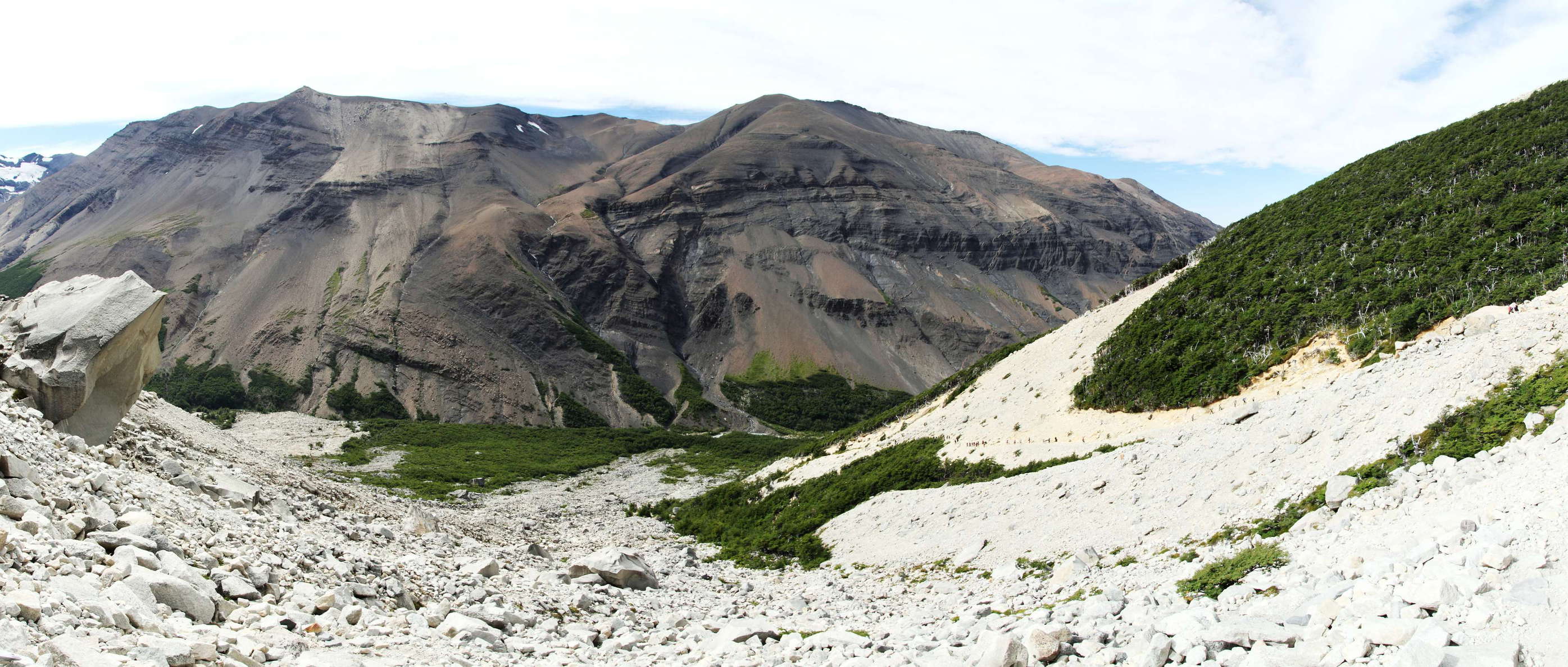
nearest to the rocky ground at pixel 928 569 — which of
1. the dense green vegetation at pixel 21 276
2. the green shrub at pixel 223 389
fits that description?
the green shrub at pixel 223 389

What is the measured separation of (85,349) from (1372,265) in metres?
44.5

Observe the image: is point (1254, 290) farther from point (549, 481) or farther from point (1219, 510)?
point (549, 481)

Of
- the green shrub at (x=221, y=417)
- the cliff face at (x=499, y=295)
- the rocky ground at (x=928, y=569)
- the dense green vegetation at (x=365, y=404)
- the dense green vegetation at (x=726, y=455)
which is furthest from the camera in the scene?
the cliff face at (x=499, y=295)

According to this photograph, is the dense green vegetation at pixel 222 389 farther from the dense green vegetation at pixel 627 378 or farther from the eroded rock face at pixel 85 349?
the eroded rock face at pixel 85 349

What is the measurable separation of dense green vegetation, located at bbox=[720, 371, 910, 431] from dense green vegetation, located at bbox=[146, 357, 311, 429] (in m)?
73.2

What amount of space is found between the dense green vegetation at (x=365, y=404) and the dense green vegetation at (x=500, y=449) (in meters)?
5.13

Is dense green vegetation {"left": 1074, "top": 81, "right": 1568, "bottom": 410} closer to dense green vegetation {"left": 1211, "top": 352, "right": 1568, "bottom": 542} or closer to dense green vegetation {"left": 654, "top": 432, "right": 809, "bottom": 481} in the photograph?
dense green vegetation {"left": 1211, "top": 352, "right": 1568, "bottom": 542}

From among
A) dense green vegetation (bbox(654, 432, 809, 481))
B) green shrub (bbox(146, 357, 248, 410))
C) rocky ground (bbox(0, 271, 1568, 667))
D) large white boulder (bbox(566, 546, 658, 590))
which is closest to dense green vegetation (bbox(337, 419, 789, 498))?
dense green vegetation (bbox(654, 432, 809, 481))

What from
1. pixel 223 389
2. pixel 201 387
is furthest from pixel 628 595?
pixel 201 387

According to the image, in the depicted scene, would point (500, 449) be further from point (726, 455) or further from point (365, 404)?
point (365, 404)

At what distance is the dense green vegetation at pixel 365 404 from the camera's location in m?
123

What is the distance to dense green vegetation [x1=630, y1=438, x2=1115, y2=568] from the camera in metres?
31.6

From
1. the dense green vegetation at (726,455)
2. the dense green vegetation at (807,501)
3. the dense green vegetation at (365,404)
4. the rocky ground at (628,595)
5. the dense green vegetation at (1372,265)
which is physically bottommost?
the dense green vegetation at (365,404)

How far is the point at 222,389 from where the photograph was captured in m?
124
